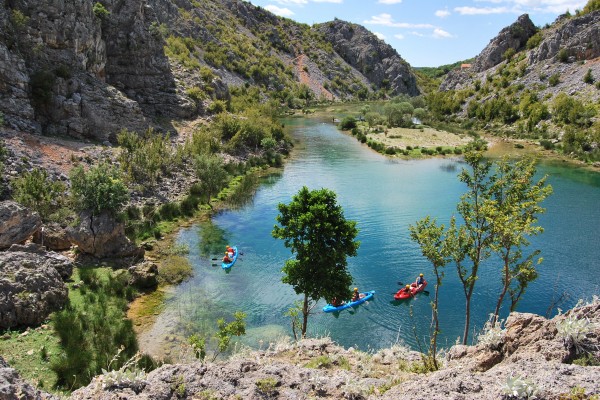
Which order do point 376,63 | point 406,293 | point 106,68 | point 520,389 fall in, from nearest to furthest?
point 520,389
point 406,293
point 106,68
point 376,63

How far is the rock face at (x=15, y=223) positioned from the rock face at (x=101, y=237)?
A: 2.74 m

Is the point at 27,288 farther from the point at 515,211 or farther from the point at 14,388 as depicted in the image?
the point at 515,211

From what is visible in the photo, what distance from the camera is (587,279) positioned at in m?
32.4

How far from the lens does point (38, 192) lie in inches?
1308

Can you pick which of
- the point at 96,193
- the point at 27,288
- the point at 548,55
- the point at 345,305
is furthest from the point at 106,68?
the point at 548,55

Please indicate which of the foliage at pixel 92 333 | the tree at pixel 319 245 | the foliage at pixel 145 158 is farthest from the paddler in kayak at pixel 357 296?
the foliage at pixel 145 158

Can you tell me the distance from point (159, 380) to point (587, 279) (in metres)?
32.7

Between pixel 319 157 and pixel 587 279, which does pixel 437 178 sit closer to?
pixel 319 157

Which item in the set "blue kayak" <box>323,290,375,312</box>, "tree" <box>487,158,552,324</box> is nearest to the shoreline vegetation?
"blue kayak" <box>323,290,375,312</box>

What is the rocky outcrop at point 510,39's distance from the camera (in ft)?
427

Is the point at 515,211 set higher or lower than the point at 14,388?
higher

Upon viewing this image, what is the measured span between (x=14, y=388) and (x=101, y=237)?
2492cm

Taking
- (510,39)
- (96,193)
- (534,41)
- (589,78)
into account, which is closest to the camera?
(96,193)

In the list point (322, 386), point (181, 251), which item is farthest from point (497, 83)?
point (322, 386)
